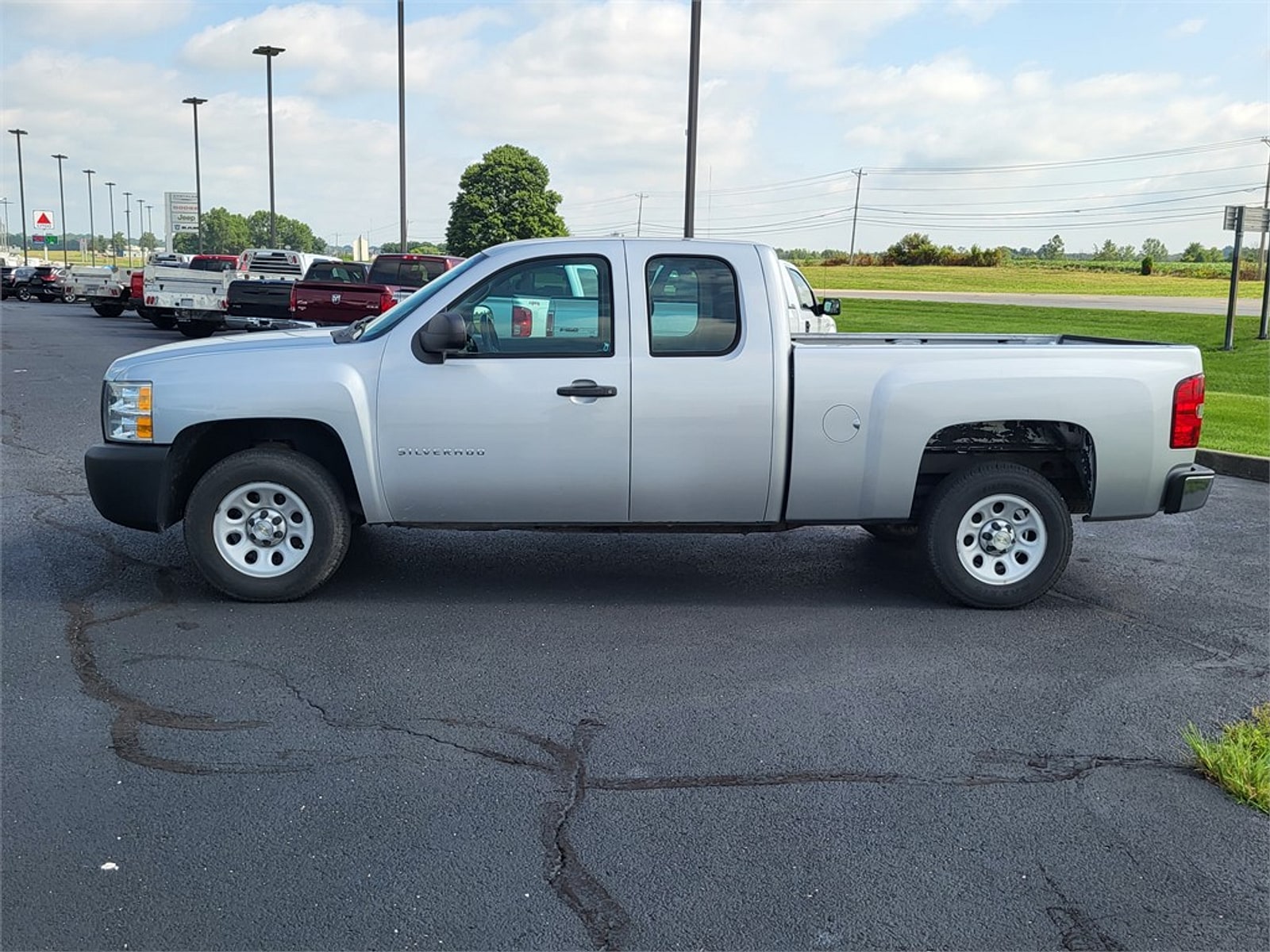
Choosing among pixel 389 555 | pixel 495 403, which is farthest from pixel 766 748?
pixel 389 555

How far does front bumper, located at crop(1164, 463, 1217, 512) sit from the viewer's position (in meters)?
6.52

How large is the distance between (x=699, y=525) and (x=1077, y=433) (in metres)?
2.13

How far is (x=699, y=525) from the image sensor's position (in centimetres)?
653

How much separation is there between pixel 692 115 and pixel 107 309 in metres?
23.5

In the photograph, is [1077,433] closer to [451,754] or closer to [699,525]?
[699,525]

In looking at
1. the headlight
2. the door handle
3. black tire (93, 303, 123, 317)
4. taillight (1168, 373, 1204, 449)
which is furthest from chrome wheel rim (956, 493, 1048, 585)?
black tire (93, 303, 123, 317)

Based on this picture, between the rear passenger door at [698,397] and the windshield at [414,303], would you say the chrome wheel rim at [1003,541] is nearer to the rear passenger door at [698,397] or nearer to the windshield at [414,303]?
the rear passenger door at [698,397]

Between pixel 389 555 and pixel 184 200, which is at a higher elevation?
pixel 184 200

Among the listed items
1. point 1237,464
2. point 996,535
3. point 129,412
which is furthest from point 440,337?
point 1237,464

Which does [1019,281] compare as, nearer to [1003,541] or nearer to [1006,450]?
[1006,450]

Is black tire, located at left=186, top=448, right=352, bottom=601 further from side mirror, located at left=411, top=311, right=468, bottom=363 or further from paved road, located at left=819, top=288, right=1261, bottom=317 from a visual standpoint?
paved road, located at left=819, top=288, right=1261, bottom=317

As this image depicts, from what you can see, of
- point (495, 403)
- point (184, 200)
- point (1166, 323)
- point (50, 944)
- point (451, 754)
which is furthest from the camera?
point (184, 200)

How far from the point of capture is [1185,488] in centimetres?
652

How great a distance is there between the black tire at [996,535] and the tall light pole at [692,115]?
41.4 ft
